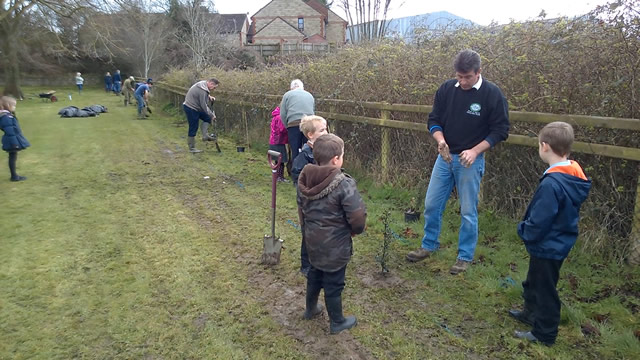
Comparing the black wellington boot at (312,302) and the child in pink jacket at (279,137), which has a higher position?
the child in pink jacket at (279,137)

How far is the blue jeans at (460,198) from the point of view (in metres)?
4.07

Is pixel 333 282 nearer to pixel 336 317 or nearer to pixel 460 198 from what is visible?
pixel 336 317

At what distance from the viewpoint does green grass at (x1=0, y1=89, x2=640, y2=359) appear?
10.3ft

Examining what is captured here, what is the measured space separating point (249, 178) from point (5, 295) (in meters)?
4.82

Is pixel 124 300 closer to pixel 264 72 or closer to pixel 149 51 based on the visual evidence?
pixel 264 72

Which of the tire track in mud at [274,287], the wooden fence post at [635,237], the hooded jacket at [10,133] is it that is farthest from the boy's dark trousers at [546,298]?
the hooded jacket at [10,133]

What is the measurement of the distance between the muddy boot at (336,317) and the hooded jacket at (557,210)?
1432 millimetres

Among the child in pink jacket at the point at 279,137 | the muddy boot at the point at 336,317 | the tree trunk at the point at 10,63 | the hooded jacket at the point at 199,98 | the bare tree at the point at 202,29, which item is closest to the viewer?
the muddy boot at the point at 336,317

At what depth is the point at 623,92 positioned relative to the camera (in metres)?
3.95

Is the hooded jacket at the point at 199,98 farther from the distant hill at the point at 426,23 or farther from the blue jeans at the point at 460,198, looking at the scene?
the blue jeans at the point at 460,198

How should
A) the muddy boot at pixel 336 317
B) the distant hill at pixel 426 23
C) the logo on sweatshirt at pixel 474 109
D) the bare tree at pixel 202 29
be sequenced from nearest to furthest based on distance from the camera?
the muddy boot at pixel 336 317 → the logo on sweatshirt at pixel 474 109 → the distant hill at pixel 426 23 → the bare tree at pixel 202 29

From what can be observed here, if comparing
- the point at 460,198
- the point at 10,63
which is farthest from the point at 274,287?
the point at 10,63

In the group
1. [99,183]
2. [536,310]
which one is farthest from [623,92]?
[99,183]

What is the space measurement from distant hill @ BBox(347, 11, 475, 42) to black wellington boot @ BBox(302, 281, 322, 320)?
5030 millimetres
